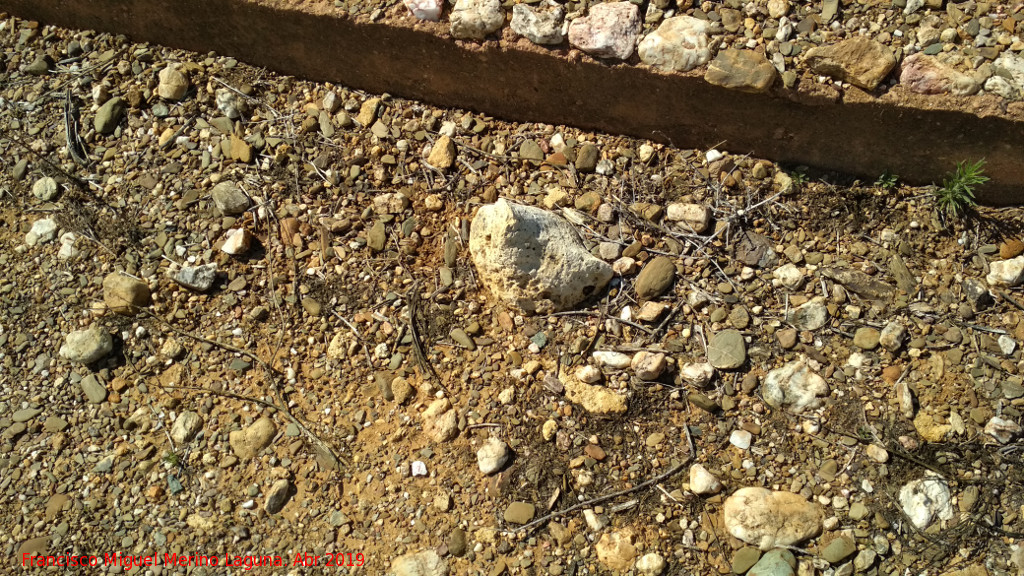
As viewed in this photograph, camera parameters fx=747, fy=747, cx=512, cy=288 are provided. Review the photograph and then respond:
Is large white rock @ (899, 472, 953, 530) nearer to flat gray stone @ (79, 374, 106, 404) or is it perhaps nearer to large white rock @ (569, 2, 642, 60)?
large white rock @ (569, 2, 642, 60)

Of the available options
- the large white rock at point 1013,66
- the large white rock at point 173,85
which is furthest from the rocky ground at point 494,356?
the large white rock at point 1013,66

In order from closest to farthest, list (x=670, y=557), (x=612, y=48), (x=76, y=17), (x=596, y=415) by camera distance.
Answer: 1. (x=670, y=557)
2. (x=596, y=415)
3. (x=612, y=48)
4. (x=76, y=17)

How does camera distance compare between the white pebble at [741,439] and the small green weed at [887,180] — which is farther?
the small green weed at [887,180]

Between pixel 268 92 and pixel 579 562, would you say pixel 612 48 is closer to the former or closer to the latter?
pixel 268 92

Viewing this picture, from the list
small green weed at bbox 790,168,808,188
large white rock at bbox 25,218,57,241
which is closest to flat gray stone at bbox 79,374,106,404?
large white rock at bbox 25,218,57,241

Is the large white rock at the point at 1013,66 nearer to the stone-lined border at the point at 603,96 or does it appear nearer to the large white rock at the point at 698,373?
the stone-lined border at the point at 603,96

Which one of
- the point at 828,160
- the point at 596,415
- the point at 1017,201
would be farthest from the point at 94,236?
the point at 1017,201
